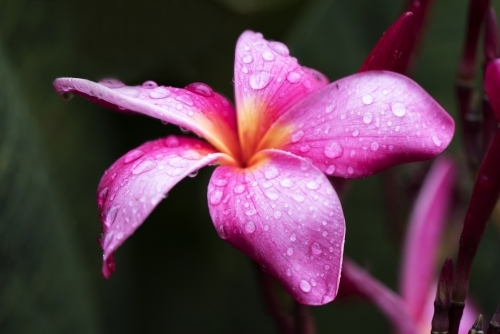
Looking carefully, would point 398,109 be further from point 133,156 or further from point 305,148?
point 133,156

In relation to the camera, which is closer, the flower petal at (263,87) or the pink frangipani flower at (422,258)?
the flower petal at (263,87)

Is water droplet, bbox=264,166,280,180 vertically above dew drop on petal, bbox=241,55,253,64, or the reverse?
dew drop on petal, bbox=241,55,253,64

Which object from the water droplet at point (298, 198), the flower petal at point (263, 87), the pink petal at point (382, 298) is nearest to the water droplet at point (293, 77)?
the flower petal at point (263, 87)

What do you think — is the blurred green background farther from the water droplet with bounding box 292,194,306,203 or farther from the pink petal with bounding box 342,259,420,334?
the water droplet with bounding box 292,194,306,203

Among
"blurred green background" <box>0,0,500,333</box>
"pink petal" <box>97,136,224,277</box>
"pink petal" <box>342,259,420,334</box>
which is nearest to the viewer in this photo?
"pink petal" <box>97,136,224,277</box>

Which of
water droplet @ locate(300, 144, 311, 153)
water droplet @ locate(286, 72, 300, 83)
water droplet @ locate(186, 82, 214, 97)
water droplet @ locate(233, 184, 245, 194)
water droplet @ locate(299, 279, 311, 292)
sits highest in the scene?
water droplet @ locate(286, 72, 300, 83)

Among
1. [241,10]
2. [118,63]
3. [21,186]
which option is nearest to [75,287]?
[21,186]

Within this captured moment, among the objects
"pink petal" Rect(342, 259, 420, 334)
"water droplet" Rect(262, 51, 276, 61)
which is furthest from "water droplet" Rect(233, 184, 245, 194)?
"pink petal" Rect(342, 259, 420, 334)

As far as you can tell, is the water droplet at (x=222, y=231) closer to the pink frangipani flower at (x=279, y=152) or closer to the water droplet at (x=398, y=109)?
the pink frangipani flower at (x=279, y=152)
